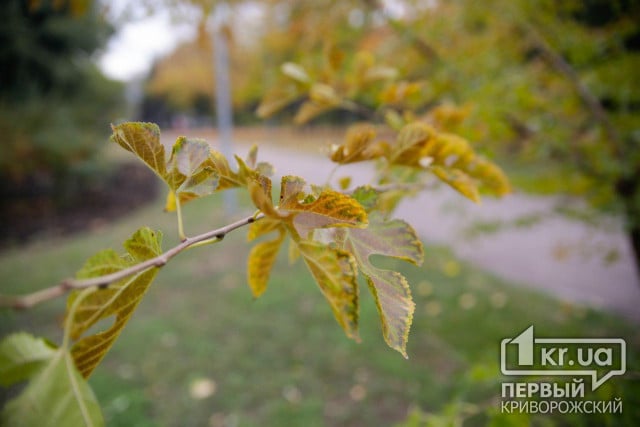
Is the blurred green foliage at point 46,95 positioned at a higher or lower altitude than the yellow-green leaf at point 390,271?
higher

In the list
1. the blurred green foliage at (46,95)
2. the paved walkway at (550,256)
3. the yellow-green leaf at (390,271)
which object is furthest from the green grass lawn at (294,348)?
the blurred green foliage at (46,95)

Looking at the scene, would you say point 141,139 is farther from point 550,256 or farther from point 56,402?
point 550,256

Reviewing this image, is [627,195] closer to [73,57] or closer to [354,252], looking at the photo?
[354,252]

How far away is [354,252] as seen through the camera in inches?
16.5

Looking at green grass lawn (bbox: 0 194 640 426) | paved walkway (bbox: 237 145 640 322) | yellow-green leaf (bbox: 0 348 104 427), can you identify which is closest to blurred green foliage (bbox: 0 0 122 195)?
green grass lawn (bbox: 0 194 640 426)

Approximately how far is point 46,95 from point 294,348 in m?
7.19

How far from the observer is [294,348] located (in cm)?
259

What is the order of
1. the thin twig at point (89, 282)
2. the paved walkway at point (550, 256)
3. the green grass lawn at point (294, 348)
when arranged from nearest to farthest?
the thin twig at point (89, 282), the green grass lawn at point (294, 348), the paved walkway at point (550, 256)

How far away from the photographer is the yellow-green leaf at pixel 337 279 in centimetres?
29

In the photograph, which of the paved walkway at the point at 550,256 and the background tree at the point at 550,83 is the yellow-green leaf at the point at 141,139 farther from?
the paved walkway at the point at 550,256

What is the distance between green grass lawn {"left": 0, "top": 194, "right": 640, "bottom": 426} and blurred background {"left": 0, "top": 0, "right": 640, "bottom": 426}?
0.01 meters

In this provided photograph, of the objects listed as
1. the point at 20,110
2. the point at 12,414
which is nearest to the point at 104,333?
the point at 12,414

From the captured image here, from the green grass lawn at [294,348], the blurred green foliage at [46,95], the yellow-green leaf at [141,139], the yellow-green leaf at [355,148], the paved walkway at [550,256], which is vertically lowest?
the green grass lawn at [294,348]

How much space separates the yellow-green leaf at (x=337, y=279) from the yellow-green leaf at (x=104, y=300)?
139mm
